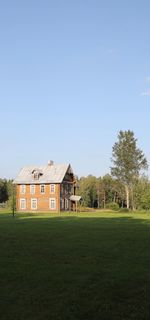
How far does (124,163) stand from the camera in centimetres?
8331

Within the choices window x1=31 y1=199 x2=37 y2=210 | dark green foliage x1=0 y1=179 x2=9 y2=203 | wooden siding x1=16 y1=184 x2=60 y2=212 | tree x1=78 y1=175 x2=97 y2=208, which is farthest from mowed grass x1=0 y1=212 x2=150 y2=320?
dark green foliage x1=0 y1=179 x2=9 y2=203

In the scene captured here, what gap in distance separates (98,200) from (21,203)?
30704mm

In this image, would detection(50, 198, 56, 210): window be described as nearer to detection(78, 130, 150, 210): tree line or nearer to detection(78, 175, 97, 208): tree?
detection(78, 130, 150, 210): tree line

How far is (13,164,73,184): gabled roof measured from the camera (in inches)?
2889

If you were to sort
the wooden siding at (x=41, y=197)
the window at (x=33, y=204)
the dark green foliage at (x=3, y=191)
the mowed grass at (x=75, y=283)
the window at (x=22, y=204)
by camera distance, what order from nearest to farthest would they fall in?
the mowed grass at (x=75, y=283) → the wooden siding at (x=41, y=197) → the window at (x=33, y=204) → the window at (x=22, y=204) → the dark green foliage at (x=3, y=191)

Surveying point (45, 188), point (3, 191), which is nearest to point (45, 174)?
point (45, 188)

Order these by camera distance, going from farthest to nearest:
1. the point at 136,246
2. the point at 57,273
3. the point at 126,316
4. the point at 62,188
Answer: the point at 62,188
the point at 136,246
the point at 57,273
the point at 126,316

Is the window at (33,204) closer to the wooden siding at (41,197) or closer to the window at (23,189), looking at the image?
the wooden siding at (41,197)

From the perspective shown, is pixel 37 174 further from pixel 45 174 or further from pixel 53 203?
pixel 53 203

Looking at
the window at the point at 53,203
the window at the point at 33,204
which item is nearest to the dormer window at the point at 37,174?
the window at the point at 33,204

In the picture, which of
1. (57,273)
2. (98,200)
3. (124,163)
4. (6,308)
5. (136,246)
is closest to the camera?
(6,308)

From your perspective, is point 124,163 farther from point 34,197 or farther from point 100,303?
point 100,303

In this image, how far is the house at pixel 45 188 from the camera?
72.9m

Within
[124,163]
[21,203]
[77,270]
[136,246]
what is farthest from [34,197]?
[77,270]
